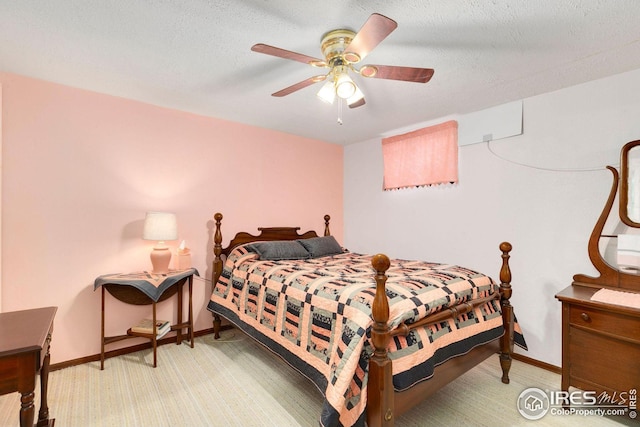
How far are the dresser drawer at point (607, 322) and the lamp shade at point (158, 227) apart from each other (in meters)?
3.19

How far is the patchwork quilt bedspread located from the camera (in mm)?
1593

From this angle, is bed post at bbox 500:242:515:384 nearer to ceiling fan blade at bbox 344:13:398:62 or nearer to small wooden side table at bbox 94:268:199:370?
ceiling fan blade at bbox 344:13:398:62

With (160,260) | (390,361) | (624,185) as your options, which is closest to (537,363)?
(624,185)

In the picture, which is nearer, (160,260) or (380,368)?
(380,368)

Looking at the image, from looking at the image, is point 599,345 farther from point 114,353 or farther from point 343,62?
point 114,353

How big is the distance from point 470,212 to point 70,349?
156 inches

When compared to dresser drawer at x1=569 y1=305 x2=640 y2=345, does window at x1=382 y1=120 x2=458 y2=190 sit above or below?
above

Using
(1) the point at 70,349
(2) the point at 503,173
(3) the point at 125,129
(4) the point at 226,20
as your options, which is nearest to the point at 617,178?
(2) the point at 503,173

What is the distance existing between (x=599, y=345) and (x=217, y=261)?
3197mm

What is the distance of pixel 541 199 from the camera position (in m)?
2.74

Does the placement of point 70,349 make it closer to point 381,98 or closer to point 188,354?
point 188,354

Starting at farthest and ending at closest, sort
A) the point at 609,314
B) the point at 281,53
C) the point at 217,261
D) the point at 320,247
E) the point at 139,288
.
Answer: the point at 320,247 < the point at 217,261 < the point at 139,288 < the point at 609,314 < the point at 281,53

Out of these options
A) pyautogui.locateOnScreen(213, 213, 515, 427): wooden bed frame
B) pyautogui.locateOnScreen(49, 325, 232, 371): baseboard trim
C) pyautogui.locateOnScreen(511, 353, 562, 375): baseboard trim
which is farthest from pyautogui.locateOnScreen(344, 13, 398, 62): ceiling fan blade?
pyautogui.locateOnScreen(49, 325, 232, 371): baseboard trim

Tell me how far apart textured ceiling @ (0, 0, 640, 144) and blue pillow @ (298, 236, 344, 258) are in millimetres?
1514
